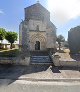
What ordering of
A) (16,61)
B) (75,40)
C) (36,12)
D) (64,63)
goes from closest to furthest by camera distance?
1. (64,63)
2. (16,61)
3. (75,40)
4. (36,12)

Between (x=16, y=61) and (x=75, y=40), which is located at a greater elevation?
(x=75, y=40)

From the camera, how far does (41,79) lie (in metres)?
14.1

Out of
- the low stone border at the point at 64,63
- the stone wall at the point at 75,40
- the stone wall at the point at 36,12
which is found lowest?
the low stone border at the point at 64,63

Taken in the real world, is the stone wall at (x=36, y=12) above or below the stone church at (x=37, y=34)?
above

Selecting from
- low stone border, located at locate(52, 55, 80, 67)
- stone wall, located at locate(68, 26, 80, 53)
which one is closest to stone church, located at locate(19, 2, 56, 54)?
stone wall, located at locate(68, 26, 80, 53)

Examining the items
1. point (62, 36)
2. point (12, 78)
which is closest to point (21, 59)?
point (12, 78)

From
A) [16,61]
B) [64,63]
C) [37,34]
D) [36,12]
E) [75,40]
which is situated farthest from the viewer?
[36,12]

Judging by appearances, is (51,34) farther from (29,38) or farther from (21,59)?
(21,59)

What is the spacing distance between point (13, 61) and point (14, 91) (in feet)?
33.6

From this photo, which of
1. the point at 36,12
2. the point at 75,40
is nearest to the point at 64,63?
the point at 75,40

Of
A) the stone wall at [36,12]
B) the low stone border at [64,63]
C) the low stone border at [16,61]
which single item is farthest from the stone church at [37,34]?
the low stone border at [64,63]

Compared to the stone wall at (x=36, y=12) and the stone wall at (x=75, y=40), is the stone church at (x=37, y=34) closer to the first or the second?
the stone wall at (x=36, y=12)

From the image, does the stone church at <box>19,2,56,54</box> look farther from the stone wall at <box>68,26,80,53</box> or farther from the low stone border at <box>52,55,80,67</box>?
the low stone border at <box>52,55,80,67</box>

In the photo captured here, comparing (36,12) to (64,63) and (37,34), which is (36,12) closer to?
(37,34)
